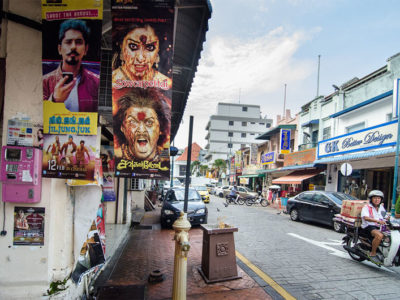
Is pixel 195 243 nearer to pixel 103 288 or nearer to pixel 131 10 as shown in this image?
pixel 103 288

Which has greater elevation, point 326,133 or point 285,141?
point 326,133

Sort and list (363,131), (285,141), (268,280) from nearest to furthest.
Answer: (268,280)
(363,131)
(285,141)

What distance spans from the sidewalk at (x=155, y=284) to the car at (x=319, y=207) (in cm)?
614

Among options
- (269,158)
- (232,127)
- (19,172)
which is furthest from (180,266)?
(232,127)

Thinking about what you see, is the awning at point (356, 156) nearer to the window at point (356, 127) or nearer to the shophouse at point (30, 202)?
the window at point (356, 127)

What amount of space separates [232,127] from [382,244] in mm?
63134

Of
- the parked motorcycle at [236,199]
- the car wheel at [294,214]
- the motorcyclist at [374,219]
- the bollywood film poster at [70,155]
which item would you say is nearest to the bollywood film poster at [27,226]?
the bollywood film poster at [70,155]

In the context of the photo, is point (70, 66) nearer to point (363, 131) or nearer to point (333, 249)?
point (333, 249)

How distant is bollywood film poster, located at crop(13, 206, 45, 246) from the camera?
282 centimetres

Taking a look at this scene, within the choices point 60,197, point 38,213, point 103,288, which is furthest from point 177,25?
point 103,288

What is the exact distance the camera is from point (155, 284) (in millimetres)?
4309

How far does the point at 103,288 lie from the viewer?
13.5ft

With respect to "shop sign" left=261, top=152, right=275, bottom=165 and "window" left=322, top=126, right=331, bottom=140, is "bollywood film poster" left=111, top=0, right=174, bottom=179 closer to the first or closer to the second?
"window" left=322, top=126, right=331, bottom=140

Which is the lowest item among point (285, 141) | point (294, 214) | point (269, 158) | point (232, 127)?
point (294, 214)
